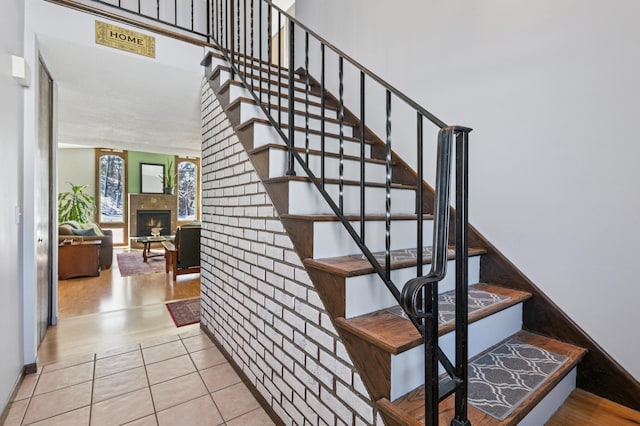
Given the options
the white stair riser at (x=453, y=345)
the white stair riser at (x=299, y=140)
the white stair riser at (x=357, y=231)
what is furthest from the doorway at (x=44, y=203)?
the white stair riser at (x=453, y=345)

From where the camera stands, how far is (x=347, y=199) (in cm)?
185

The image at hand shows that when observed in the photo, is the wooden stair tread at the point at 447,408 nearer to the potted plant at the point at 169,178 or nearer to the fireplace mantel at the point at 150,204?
the fireplace mantel at the point at 150,204

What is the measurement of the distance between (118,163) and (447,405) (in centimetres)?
1022

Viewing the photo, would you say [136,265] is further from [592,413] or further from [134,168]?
[592,413]

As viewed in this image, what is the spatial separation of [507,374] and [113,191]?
1014cm

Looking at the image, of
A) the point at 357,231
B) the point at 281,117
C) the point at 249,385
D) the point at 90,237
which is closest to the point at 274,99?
the point at 281,117

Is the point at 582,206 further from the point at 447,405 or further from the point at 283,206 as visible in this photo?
the point at 283,206

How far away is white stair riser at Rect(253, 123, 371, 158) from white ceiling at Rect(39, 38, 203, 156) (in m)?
1.52

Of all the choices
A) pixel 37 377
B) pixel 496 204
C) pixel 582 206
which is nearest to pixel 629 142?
pixel 582 206

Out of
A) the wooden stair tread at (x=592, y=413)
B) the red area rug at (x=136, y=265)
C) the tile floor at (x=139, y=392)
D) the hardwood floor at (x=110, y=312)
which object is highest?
the wooden stair tread at (x=592, y=413)

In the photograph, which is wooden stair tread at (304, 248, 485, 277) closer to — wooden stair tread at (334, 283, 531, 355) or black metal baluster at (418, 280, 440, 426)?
wooden stair tread at (334, 283, 531, 355)

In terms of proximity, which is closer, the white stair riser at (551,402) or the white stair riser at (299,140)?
the white stair riser at (551,402)

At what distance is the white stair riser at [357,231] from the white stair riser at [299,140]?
798 mm

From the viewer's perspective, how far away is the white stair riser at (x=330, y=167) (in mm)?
1769
